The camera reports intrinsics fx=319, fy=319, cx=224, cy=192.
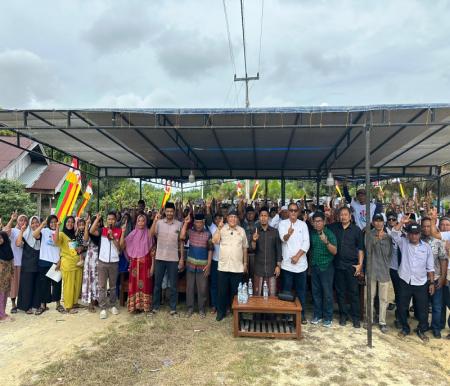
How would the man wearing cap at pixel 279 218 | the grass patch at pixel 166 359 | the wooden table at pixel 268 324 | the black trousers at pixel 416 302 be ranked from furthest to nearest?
the man wearing cap at pixel 279 218 < the black trousers at pixel 416 302 < the wooden table at pixel 268 324 < the grass patch at pixel 166 359

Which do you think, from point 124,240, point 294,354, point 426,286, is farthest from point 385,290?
point 124,240

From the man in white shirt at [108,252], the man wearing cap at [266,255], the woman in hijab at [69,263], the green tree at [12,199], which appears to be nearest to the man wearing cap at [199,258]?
the man wearing cap at [266,255]

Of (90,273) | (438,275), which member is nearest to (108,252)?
(90,273)

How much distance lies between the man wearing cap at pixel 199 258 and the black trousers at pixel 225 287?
314mm

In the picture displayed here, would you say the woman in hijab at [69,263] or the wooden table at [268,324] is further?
the woman in hijab at [69,263]

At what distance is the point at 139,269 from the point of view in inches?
194

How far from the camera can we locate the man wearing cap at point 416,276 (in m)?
4.09

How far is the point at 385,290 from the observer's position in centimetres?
438

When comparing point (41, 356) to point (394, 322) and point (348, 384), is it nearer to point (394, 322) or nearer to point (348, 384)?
point (348, 384)

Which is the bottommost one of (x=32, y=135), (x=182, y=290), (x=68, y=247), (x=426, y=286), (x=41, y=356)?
(x=41, y=356)

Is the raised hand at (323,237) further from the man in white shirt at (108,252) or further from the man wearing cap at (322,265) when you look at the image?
the man in white shirt at (108,252)

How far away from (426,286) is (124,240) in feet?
14.2

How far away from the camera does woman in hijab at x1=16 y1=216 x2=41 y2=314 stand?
495cm

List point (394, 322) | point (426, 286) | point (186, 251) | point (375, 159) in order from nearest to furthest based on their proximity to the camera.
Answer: point (426, 286)
point (394, 322)
point (186, 251)
point (375, 159)
